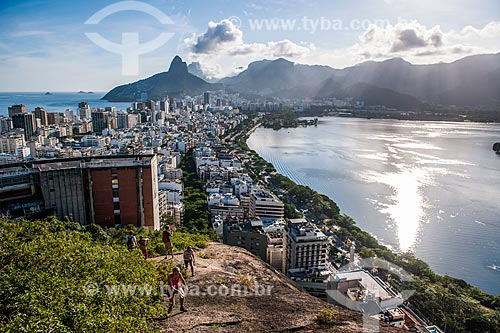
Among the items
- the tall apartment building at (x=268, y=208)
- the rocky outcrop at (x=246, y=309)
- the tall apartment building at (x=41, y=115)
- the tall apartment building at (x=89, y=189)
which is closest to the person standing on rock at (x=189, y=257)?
the rocky outcrop at (x=246, y=309)

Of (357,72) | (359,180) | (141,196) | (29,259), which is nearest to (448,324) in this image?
(141,196)

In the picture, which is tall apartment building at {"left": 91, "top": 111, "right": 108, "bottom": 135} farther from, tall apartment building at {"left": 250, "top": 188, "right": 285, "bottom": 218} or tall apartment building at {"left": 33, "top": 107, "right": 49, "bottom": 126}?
tall apartment building at {"left": 250, "top": 188, "right": 285, "bottom": 218}

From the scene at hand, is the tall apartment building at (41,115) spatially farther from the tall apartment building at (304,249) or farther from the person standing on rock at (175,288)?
the person standing on rock at (175,288)

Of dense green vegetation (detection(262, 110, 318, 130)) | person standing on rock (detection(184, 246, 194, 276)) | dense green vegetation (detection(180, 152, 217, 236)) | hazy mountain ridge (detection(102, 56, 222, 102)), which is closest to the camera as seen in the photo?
person standing on rock (detection(184, 246, 194, 276))

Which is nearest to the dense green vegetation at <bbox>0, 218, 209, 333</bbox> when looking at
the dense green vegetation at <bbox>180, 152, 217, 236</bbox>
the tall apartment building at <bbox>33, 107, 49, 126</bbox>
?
the dense green vegetation at <bbox>180, 152, 217, 236</bbox>

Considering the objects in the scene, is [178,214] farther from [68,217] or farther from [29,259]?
[29,259]
